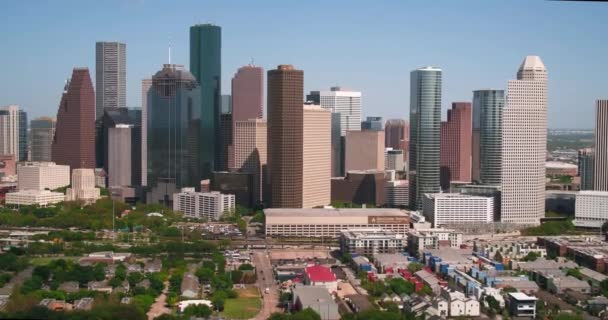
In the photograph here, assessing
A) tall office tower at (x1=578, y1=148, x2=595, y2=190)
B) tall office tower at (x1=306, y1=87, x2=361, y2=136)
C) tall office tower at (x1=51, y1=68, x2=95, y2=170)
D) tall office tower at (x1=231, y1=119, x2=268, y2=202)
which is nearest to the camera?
tall office tower at (x1=578, y1=148, x2=595, y2=190)

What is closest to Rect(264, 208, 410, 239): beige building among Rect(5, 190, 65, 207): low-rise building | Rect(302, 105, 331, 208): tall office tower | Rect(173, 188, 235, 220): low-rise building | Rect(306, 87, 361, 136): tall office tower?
Rect(302, 105, 331, 208): tall office tower

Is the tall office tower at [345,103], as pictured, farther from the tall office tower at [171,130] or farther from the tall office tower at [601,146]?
the tall office tower at [601,146]

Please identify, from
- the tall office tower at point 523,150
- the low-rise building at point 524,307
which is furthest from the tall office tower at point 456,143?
the low-rise building at point 524,307

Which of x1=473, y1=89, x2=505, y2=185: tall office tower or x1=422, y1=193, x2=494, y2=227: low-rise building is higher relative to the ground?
x1=473, y1=89, x2=505, y2=185: tall office tower

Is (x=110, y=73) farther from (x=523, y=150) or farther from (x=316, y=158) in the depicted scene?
(x=523, y=150)

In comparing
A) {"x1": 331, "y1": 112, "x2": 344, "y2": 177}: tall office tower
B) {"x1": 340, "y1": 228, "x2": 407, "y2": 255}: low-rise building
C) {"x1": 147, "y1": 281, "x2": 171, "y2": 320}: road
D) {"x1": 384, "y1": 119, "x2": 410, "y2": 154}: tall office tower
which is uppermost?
{"x1": 384, "y1": 119, "x2": 410, "y2": 154}: tall office tower

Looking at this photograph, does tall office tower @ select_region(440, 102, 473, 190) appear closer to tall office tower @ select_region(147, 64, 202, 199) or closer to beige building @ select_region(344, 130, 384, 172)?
beige building @ select_region(344, 130, 384, 172)

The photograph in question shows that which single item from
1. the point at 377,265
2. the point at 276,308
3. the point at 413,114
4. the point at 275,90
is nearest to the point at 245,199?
the point at 275,90
